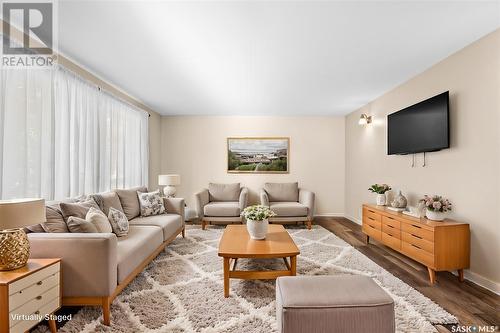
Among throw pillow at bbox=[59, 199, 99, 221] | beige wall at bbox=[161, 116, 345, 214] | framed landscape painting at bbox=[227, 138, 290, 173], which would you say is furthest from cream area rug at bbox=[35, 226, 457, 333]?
framed landscape painting at bbox=[227, 138, 290, 173]

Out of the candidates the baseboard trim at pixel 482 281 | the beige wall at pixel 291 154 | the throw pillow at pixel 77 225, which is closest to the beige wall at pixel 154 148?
the beige wall at pixel 291 154

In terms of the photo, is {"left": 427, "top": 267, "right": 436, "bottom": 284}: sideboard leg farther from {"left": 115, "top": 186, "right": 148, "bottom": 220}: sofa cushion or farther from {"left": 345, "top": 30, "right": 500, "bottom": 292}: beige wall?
{"left": 115, "top": 186, "right": 148, "bottom": 220}: sofa cushion

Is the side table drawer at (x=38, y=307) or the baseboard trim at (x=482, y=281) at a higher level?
the side table drawer at (x=38, y=307)

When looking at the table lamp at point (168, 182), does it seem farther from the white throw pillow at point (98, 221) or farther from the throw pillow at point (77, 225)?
the throw pillow at point (77, 225)

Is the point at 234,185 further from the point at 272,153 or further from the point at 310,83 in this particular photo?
the point at 310,83

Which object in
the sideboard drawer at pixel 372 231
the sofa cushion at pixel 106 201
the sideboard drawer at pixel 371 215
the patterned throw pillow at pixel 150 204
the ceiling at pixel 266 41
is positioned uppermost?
the ceiling at pixel 266 41

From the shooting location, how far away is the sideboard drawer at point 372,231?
12.4ft

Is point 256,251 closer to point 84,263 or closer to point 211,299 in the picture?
point 211,299

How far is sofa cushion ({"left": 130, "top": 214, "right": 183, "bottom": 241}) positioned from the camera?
139 inches

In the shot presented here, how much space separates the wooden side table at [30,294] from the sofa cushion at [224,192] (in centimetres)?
389

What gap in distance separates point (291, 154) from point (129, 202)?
3.84 m

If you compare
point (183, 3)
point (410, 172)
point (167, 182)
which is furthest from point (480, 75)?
point (167, 182)

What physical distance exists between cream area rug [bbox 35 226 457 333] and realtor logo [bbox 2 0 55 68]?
247 centimetres

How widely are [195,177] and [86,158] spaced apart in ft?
9.96
